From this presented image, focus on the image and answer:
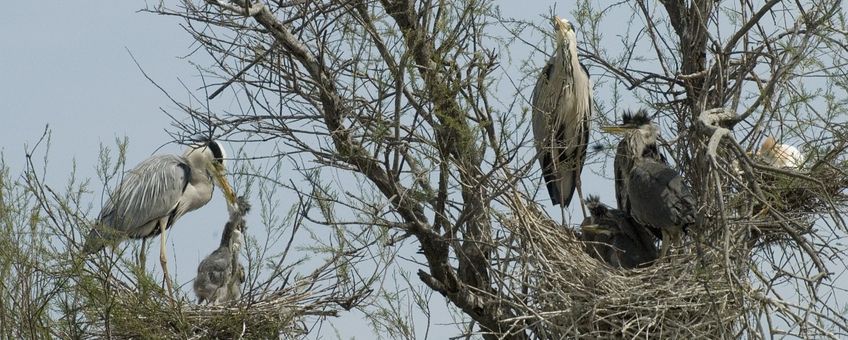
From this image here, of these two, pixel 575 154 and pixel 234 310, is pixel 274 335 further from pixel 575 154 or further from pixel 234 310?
pixel 575 154

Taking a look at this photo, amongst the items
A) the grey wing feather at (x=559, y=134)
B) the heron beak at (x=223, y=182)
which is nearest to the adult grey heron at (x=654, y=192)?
the grey wing feather at (x=559, y=134)

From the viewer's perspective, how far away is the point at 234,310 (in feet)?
22.1

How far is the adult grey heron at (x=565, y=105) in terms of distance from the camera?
7.42 metres

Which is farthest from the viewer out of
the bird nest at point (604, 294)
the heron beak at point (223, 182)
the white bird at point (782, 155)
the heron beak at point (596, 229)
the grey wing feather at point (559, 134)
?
the heron beak at point (223, 182)

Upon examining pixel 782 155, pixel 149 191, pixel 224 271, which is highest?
pixel 149 191

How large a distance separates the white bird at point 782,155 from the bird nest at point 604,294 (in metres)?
0.65

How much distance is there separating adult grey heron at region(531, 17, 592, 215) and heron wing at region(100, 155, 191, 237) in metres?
2.11

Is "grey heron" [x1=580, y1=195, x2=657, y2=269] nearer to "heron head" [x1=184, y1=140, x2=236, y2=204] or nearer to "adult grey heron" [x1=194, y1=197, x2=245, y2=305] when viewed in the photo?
"adult grey heron" [x1=194, y1=197, x2=245, y2=305]

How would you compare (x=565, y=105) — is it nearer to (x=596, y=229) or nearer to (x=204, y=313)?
(x=596, y=229)

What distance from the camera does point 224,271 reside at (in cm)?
744

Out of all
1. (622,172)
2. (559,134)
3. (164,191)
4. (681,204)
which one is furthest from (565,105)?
(164,191)

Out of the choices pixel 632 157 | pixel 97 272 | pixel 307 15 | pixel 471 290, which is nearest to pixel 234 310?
pixel 97 272

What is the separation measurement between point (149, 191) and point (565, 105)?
7.84 feet

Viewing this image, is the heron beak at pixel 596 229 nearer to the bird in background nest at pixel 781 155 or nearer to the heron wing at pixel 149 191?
the bird in background nest at pixel 781 155
